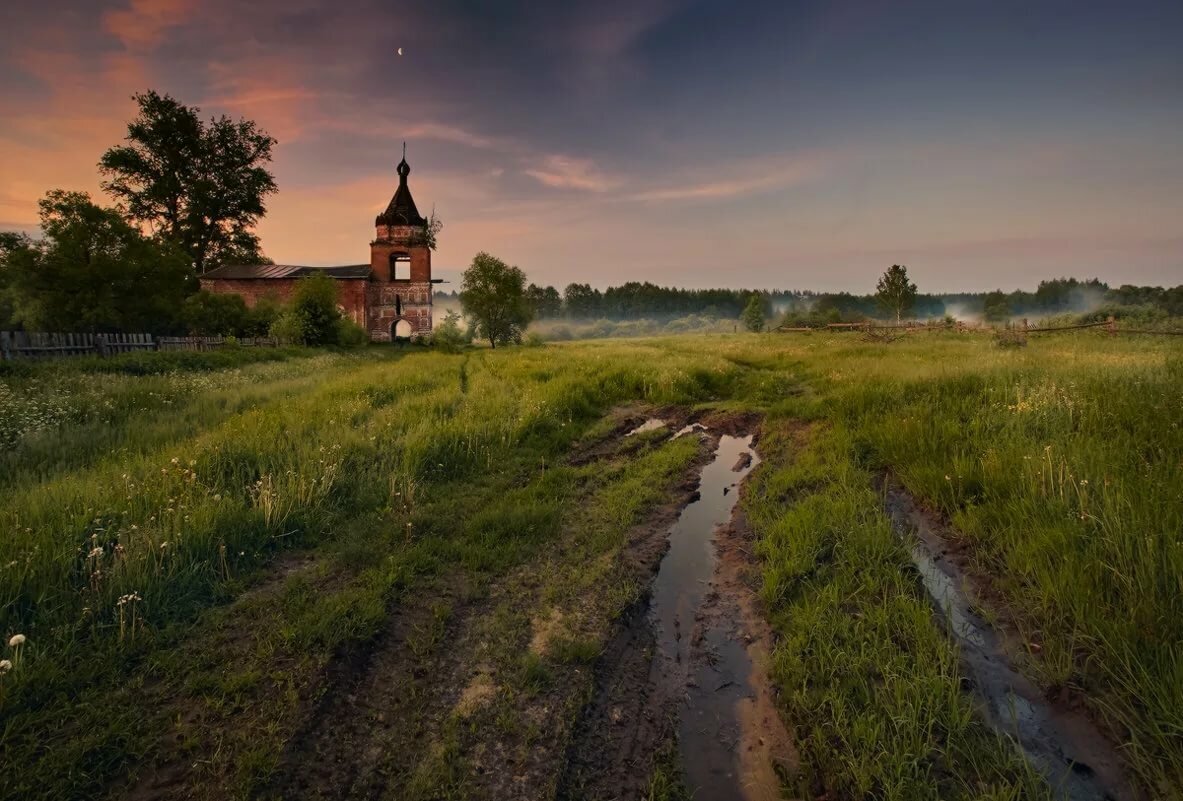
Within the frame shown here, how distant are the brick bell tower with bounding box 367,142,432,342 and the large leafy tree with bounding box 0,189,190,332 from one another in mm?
25122

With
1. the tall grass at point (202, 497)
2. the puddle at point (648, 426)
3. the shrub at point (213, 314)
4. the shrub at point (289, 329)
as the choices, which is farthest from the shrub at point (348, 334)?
the puddle at point (648, 426)

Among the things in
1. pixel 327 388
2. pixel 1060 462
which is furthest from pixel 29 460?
pixel 1060 462

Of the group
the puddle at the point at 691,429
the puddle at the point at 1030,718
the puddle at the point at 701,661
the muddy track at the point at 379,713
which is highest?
the puddle at the point at 691,429

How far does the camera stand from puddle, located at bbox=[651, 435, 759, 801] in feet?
10.5

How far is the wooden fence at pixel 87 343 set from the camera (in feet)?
54.2

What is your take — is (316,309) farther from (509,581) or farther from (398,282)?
(509,581)

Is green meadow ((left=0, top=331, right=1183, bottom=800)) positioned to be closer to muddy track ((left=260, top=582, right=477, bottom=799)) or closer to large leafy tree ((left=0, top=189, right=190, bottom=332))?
muddy track ((left=260, top=582, right=477, bottom=799))

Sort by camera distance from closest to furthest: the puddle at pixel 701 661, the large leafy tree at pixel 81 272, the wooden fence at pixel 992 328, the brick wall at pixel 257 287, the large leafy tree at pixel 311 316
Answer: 1. the puddle at pixel 701 661
2. the large leafy tree at pixel 81 272
3. the wooden fence at pixel 992 328
4. the large leafy tree at pixel 311 316
5. the brick wall at pixel 257 287

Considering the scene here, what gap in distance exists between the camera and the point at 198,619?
4164 mm

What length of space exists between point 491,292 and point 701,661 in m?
49.0

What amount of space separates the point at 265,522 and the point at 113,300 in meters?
25.2

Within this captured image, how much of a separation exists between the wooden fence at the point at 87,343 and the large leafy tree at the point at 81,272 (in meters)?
0.91

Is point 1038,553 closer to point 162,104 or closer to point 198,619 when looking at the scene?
point 198,619

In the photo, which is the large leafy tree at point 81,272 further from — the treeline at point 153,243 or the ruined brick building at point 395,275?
the ruined brick building at point 395,275
